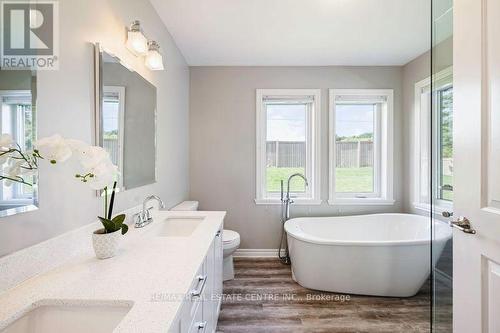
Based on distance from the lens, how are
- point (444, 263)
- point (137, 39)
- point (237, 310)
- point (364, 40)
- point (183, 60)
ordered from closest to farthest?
point (444, 263) < point (137, 39) < point (237, 310) < point (364, 40) < point (183, 60)

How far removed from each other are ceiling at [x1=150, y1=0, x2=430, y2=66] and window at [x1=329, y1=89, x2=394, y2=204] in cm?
51

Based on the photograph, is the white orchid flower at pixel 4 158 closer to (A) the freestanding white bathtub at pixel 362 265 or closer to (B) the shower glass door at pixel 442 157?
(B) the shower glass door at pixel 442 157

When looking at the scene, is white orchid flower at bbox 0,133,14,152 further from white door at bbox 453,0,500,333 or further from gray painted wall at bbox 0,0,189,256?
white door at bbox 453,0,500,333

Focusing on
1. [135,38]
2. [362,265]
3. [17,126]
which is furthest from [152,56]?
[362,265]

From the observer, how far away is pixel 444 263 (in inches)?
56.4

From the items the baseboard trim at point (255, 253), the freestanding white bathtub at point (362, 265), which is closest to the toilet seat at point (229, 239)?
the freestanding white bathtub at point (362, 265)

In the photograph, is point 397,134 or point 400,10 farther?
point 397,134

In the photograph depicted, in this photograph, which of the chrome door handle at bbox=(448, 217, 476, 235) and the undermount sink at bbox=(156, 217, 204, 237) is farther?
the undermount sink at bbox=(156, 217, 204, 237)

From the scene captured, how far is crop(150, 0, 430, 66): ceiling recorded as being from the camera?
→ 196cm

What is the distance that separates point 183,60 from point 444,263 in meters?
3.04

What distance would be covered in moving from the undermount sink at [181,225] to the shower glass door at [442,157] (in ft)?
5.15

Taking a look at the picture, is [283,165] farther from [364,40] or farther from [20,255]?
[20,255]

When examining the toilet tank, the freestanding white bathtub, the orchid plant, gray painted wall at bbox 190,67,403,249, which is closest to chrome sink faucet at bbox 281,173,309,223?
gray painted wall at bbox 190,67,403,249

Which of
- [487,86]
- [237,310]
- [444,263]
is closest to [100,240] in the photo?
[237,310]
